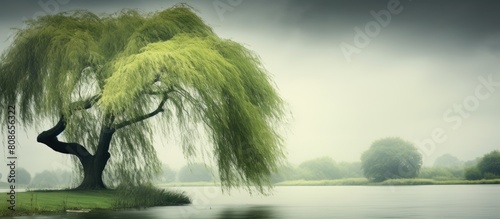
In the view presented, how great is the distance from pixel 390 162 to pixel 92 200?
36987 mm

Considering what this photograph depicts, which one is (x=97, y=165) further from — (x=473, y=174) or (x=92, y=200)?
(x=473, y=174)

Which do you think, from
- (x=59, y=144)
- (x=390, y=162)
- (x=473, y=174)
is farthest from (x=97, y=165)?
(x=390, y=162)

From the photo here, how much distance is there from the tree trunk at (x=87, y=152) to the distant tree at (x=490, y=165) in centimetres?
3178

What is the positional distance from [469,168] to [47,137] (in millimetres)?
33860

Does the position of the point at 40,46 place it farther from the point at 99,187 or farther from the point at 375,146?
the point at 375,146

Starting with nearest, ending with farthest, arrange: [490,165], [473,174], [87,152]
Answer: [87,152]
[490,165]
[473,174]

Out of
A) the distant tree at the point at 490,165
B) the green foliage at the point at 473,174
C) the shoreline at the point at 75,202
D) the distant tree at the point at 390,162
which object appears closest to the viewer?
the shoreline at the point at 75,202

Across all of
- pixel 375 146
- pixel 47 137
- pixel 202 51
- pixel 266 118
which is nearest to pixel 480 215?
pixel 266 118

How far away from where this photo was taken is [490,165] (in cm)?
4522

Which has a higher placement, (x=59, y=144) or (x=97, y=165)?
(x=59, y=144)

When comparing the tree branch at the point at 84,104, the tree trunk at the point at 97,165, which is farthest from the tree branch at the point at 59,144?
the tree branch at the point at 84,104

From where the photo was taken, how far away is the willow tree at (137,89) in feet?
58.9

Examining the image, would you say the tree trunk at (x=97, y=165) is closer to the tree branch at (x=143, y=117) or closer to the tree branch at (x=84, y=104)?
the tree branch at (x=143, y=117)

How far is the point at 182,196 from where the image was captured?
20719 millimetres
